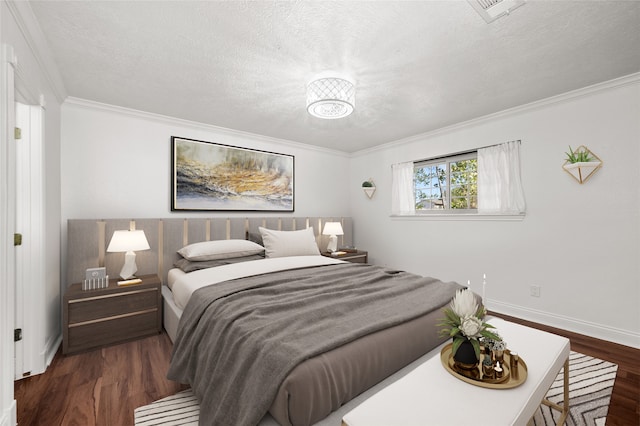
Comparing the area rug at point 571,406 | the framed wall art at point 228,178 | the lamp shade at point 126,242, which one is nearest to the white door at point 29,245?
the lamp shade at point 126,242

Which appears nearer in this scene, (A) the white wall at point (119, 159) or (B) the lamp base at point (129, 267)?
(B) the lamp base at point (129, 267)

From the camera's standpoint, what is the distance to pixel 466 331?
122 cm

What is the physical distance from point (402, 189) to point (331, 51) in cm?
283

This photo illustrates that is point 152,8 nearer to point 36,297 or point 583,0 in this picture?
point 36,297

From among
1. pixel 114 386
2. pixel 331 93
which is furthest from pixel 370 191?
pixel 114 386

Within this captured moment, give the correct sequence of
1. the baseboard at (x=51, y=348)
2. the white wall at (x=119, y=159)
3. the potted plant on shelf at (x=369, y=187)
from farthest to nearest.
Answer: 1. the potted plant on shelf at (x=369, y=187)
2. the white wall at (x=119, y=159)
3. the baseboard at (x=51, y=348)

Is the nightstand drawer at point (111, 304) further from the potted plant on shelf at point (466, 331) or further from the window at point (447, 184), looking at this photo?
the window at point (447, 184)

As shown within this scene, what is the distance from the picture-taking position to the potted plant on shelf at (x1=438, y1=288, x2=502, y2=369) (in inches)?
48.1

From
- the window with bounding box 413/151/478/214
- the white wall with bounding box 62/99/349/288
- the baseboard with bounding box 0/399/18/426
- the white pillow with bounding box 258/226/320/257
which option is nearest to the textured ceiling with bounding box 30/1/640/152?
the white wall with bounding box 62/99/349/288

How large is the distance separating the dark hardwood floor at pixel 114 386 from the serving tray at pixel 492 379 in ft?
3.22

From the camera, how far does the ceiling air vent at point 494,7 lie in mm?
1602

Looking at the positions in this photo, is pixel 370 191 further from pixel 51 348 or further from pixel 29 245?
pixel 51 348

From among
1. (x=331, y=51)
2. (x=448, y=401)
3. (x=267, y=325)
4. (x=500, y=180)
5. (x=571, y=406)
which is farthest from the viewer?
(x=500, y=180)

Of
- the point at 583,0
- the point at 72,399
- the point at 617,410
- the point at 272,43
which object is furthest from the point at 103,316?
the point at 583,0
